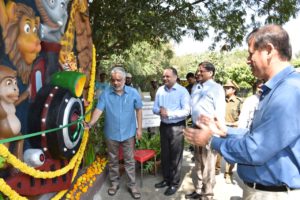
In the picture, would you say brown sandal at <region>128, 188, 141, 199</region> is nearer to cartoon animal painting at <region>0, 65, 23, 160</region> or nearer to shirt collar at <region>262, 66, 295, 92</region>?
cartoon animal painting at <region>0, 65, 23, 160</region>

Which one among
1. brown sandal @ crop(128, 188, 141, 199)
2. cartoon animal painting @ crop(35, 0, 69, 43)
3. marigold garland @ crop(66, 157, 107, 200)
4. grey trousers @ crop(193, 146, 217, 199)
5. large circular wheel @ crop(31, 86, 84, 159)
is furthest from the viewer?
brown sandal @ crop(128, 188, 141, 199)

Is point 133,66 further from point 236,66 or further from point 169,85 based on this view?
point 169,85

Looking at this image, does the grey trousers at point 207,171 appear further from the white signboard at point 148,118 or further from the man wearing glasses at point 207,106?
the white signboard at point 148,118

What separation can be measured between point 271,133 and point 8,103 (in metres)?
1.80

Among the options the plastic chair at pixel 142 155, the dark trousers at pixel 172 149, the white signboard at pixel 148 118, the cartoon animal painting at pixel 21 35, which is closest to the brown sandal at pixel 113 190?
the plastic chair at pixel 142 155

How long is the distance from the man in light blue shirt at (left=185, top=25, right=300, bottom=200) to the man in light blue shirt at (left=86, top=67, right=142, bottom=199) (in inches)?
103

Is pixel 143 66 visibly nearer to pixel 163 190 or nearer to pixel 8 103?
pixel 163 190

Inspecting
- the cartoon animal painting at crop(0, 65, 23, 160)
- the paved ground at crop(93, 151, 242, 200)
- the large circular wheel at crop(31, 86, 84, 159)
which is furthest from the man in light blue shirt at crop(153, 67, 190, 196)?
the cartoon animal painting at crop(0, 65, 23, 160)

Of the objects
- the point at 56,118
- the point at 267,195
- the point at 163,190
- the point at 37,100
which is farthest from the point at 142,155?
the point at 267,195

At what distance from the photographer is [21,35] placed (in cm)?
253

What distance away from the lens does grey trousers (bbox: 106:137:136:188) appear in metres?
4.74

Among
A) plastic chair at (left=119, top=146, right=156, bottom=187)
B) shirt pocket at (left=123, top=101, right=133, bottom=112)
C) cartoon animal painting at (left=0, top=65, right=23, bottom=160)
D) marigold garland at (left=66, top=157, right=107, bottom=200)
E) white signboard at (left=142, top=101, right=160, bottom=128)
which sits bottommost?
marigold garland at (left=66, top=157, right=107, bottom=200)

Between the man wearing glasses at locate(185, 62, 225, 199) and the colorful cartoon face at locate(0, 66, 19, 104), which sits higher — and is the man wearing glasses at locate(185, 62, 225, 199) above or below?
below

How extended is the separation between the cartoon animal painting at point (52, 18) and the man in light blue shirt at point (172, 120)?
2.03 m
